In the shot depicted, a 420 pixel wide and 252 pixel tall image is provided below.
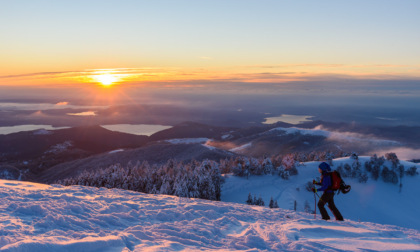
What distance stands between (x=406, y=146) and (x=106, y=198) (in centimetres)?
13649

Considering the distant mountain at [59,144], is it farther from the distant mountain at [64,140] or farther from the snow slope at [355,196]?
the snow slope at [355,196]

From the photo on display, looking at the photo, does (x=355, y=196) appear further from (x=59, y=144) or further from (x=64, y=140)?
(x=64, y=140)

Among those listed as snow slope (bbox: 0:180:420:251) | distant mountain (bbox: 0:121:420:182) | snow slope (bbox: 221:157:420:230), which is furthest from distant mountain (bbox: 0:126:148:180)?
Result: snow slope (bbox: 0:180:420:251)

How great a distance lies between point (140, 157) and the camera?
3590 inches

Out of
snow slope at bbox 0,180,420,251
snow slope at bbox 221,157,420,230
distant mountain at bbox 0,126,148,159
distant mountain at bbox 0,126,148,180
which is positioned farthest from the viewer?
distant mountain at bbox 0,126,148,159

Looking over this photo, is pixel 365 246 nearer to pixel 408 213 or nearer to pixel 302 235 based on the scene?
pixel 302 235

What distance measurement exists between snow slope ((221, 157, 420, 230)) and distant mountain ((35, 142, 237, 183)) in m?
42.2

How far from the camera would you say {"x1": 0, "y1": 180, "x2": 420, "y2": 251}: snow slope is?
7.17 metres

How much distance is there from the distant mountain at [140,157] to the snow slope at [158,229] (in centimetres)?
6926

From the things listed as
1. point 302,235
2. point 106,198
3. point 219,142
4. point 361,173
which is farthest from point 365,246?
point 219,142

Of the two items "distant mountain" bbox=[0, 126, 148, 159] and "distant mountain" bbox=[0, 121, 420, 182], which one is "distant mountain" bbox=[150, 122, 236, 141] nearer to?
"distant mountain" bbox=[0, 121, 420, 182]

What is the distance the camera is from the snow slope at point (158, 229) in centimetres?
717

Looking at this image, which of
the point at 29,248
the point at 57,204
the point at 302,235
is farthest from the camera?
the point at 57,204

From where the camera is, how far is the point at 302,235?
9.24 meters
